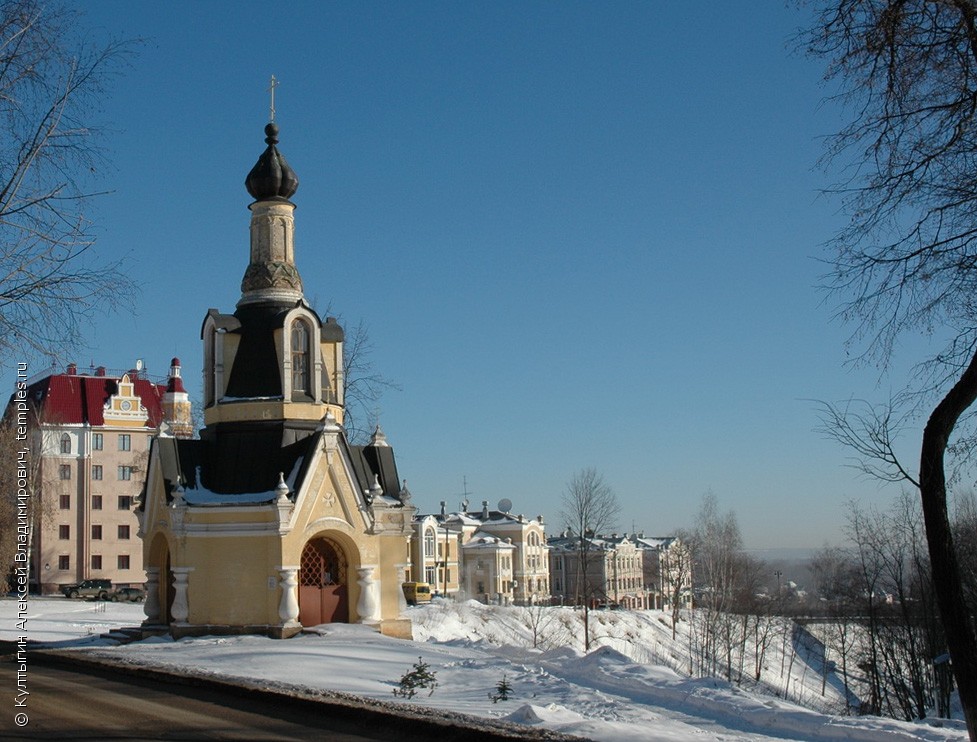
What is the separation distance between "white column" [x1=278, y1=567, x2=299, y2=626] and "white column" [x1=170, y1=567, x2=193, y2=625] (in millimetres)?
2044

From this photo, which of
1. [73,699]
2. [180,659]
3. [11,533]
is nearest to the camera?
[73,699]

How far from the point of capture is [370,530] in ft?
74.6

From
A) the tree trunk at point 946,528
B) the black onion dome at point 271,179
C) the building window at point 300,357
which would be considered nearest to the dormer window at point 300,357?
the building window at point 300,357

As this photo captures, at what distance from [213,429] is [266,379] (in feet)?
5.56

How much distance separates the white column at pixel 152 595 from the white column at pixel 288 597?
153 inches

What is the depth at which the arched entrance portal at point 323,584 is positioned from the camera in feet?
73.3

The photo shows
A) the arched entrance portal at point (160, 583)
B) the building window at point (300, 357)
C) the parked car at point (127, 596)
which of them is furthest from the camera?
the parked car at point (127, 596)

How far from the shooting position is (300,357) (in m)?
23.6

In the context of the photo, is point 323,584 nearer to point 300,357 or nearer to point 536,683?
point 300,357

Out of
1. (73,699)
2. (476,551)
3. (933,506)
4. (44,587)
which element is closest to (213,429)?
(73,699)

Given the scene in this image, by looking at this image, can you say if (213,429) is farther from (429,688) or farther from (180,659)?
(429,688)

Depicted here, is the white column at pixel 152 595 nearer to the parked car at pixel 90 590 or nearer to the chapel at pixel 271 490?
the chapel at pixel 271 490

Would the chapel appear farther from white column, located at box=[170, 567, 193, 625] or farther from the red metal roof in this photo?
the red metal roof

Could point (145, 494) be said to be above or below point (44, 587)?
above
